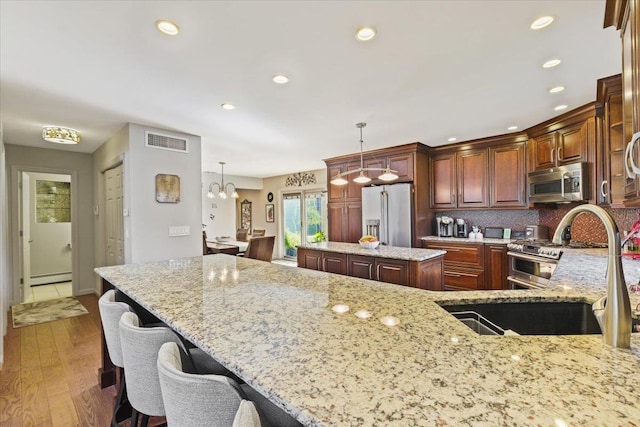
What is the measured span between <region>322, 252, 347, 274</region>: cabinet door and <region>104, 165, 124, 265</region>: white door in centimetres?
258

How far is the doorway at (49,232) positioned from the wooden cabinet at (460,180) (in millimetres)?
6480

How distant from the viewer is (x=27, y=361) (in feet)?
9.02

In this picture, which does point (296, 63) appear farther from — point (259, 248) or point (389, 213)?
point (259, 248)

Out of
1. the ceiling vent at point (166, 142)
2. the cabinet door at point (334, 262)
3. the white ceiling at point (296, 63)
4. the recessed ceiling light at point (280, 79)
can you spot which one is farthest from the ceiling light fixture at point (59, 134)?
the cabinet door at point (334, 262)

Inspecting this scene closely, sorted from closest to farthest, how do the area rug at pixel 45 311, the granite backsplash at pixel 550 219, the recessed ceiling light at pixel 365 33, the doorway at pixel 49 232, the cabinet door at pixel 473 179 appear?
the recessed ceiling light at pixel 365 33 < the granite backsplash at pixel 550 219 < the area rug at pixel 45 311 < the cabinet door at pixel 473 179 < the doorway at pixel 49 232

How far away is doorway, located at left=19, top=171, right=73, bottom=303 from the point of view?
5.58 metres

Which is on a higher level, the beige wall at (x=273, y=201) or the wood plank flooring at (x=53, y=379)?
the beige wall at (x=273, y=201)

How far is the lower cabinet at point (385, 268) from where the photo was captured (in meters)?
3.05

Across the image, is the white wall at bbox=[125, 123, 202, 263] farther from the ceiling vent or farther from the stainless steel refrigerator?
the stainless steel refrigerator

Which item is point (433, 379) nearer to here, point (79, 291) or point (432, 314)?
point (432, 314)

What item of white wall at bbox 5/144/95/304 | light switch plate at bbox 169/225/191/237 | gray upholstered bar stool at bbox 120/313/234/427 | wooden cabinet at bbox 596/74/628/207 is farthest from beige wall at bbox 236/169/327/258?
gray upholstered bar stool at bbox 120/313/234/427

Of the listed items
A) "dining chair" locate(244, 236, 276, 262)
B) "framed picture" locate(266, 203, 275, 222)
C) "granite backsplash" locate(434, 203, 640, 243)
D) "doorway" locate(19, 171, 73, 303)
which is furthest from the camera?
"framed picture" locate(266, 203, 275, 222)

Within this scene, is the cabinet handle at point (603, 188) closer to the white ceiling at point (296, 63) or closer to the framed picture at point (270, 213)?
the white ceiling at point (296, 63)

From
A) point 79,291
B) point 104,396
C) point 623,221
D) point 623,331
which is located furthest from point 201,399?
point 79,291
